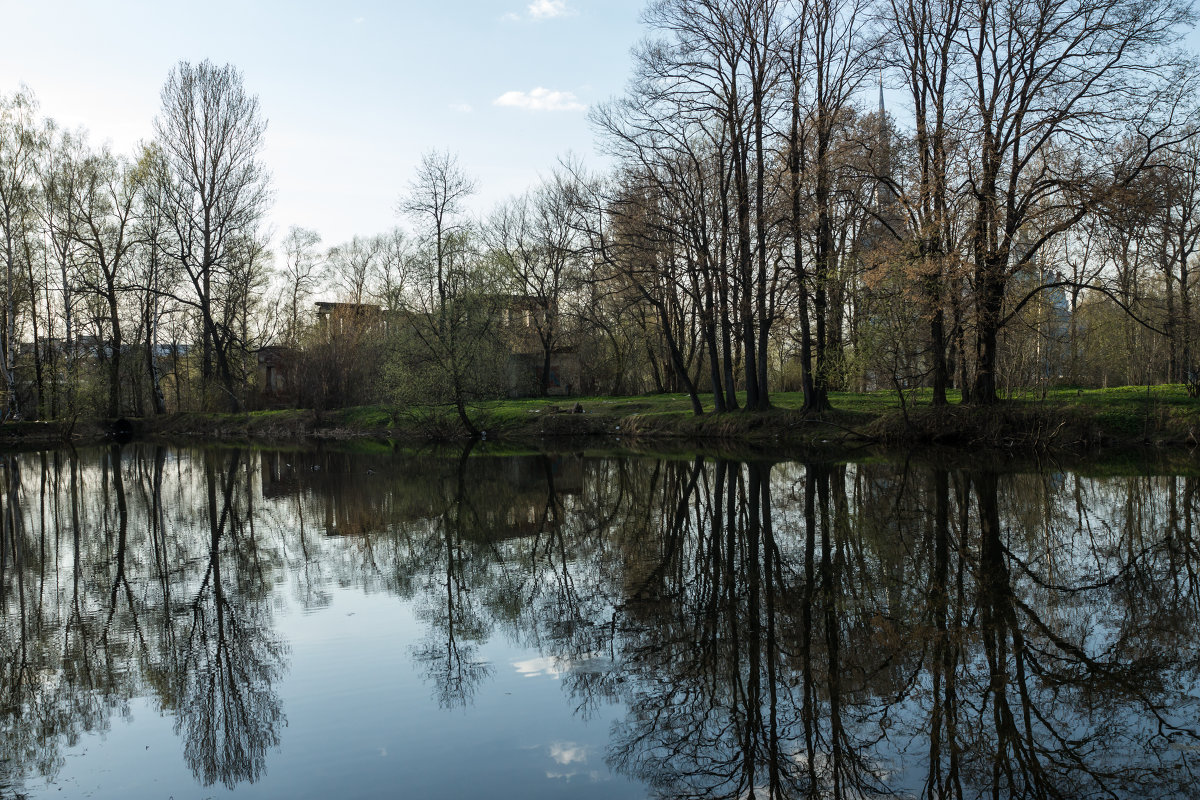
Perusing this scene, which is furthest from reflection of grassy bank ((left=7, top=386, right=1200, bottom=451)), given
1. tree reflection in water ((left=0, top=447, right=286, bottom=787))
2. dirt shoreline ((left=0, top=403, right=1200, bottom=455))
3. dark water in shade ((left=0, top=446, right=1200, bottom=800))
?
tree reflection in water ((left=0, top=447, right=286, bottom=787))

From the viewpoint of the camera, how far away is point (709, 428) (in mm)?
30297

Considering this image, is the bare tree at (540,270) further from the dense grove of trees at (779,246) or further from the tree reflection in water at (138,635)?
the tree reflection in water at (138,635)

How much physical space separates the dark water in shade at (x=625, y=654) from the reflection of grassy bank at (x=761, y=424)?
9.65 metres

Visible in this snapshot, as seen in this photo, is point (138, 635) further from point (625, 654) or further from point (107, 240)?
point (107, 240)

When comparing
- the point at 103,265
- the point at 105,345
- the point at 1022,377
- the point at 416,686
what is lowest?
the point at 416,686

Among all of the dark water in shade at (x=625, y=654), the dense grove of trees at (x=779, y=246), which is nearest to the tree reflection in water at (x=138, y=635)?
the dark water in shade at (x=625, y=654)

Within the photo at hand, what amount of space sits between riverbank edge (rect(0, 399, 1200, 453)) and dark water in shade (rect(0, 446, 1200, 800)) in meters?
9.67

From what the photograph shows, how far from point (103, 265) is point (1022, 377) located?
4102cm

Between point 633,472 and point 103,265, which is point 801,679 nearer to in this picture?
point 633,472

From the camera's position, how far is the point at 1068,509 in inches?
497

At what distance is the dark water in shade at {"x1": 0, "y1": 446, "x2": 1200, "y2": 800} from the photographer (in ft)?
15.6

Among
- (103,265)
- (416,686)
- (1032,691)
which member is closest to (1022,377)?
(1032,691)

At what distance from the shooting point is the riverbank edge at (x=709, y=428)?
22.5 m

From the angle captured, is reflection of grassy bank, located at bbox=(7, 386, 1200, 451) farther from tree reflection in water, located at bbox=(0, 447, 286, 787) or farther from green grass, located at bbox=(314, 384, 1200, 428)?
tree reflection in water, located at bbox=(0, 447, 286, 787)
